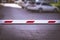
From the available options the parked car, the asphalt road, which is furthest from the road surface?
the parked car

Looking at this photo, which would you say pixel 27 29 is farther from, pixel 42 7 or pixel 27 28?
pixel 42 7

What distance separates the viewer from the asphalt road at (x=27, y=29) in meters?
5.83

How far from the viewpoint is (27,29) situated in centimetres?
662

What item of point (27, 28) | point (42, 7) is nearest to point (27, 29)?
point (27, 28)

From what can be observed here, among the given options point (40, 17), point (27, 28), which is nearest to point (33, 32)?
point (27, 28)

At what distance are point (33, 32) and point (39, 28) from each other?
0.23m

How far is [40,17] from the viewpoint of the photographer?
588 centimetres

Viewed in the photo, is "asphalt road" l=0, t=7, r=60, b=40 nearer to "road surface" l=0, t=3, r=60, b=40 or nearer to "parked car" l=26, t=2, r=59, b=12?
"road surface" l=0, t=3, r=60, b=40

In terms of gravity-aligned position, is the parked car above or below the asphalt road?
above

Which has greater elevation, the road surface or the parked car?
the parked car

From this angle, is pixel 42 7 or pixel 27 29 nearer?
pixel 42 7

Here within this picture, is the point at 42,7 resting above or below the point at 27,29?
above

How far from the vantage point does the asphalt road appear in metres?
5.83

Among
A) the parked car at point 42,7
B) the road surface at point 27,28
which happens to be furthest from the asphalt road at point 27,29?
the parked car at point 42,7
